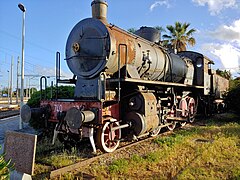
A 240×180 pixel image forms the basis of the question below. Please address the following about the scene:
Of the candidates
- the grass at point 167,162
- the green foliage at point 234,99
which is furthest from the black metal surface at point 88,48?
the green foliage at point 234,99

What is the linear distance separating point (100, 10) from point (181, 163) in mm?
4702

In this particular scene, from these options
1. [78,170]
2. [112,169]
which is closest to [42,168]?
[78,170]

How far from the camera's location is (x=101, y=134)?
244 inches

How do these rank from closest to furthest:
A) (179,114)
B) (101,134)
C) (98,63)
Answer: (101,134) < (98,63) < (179,114)

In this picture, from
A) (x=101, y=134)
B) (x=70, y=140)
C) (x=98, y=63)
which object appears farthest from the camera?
(x=70, y=140)

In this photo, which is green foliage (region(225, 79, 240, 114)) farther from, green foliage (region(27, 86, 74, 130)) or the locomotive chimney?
the locomotive chimney

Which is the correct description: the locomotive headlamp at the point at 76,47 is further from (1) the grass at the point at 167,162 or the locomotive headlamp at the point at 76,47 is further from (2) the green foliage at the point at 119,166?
(2) the green foliage at the point at 119,166

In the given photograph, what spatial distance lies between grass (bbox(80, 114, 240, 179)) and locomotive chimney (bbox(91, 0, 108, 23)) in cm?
398

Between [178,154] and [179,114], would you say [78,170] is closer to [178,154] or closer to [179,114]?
[178,154]

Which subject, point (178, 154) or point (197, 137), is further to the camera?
point (197, 137)

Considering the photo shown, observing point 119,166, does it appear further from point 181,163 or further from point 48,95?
point 48,95

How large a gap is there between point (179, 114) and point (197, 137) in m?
1.79

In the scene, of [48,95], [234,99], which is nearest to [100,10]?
[48,95]

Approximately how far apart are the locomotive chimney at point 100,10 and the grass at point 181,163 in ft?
13.1
